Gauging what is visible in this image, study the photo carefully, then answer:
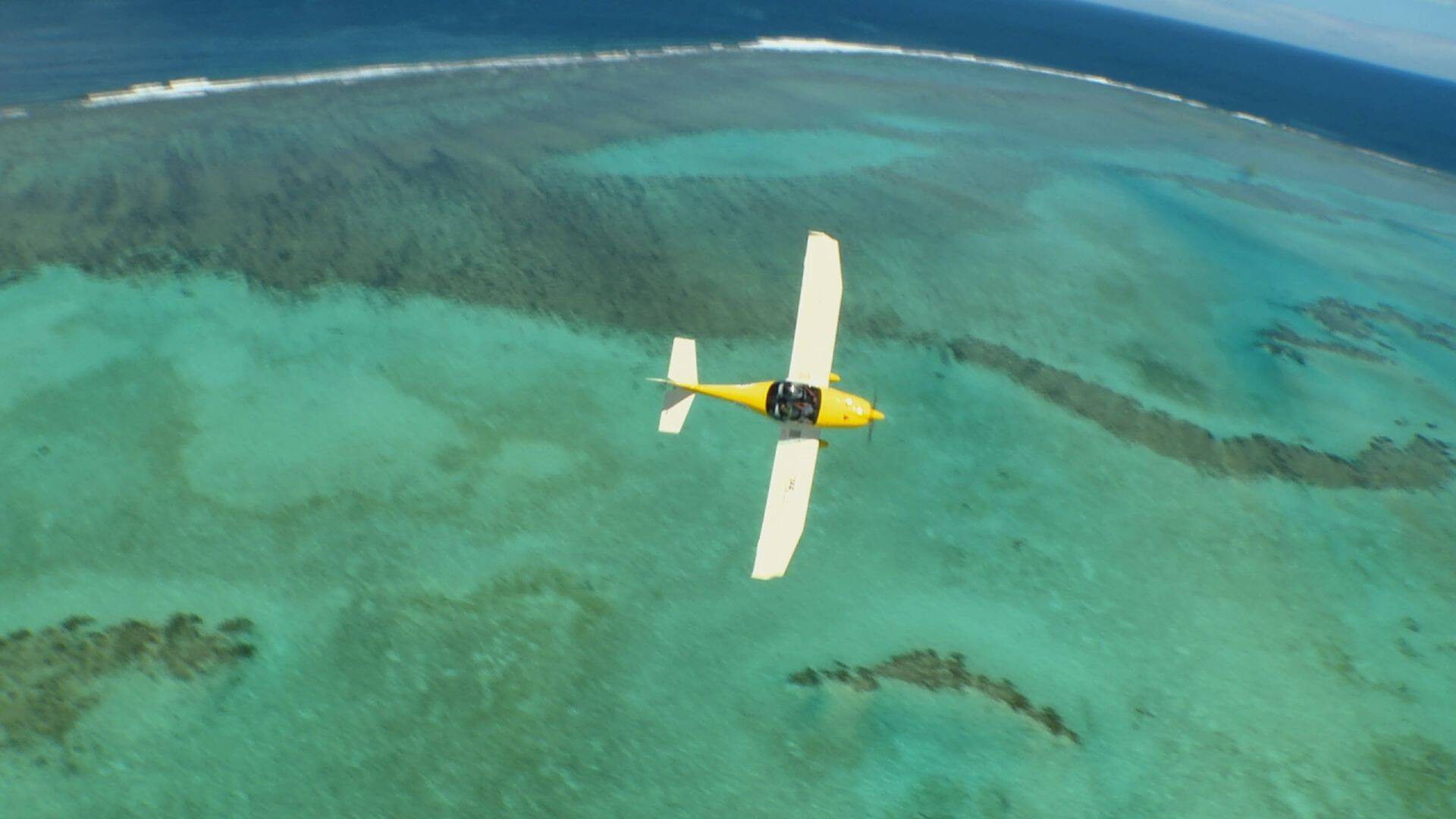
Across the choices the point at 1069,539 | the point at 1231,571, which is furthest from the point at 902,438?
the point at 1231,571

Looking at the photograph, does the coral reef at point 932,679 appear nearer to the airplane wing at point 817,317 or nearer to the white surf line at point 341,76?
the airplane wing at point 817,317

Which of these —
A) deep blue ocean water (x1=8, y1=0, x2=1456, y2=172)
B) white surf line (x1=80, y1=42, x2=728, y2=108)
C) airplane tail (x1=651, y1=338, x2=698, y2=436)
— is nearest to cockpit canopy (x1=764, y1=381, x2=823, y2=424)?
airplane tail (x1=651, y1=338, x2=698, y2=436)

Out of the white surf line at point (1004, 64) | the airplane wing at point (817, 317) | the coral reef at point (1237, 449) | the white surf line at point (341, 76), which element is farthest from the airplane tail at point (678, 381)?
the white surf line at point (1004, 64)

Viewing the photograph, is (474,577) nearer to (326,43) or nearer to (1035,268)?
A: (1035,268)

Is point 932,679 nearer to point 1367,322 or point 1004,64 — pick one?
point 1367,322

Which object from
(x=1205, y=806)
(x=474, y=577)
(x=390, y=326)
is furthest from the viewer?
(x=390, y=326)

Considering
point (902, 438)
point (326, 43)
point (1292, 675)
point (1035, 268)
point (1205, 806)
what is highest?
point (326, 43)

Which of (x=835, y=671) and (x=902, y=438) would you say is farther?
(x=902, y=438)
